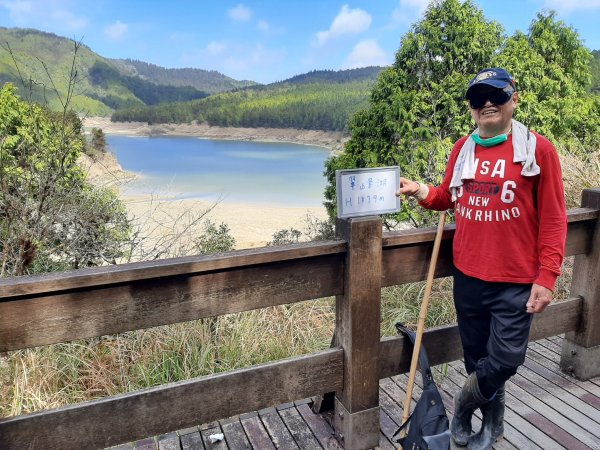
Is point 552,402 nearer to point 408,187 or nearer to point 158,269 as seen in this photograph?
point 408,187

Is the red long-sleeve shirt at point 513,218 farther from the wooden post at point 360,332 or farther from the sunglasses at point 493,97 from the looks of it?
the wooden post at point 360,332

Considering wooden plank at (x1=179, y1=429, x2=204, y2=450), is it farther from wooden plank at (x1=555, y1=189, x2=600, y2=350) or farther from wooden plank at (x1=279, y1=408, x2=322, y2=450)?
wooden plank at (x1=555, y1=189, x2=600, y2=350)

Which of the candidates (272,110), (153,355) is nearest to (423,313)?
(153,355)

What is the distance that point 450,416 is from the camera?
8.14 ft

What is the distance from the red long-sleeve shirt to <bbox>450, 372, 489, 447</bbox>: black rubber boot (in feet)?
1.70

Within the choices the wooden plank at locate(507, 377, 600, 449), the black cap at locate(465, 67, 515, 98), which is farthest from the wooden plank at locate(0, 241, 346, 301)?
the wooden plank at locate(507, 377, 600, 449)

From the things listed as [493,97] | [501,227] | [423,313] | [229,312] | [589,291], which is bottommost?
[589,291]

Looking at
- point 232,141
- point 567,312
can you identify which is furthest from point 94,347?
point 232,141

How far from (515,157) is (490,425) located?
1.23 m

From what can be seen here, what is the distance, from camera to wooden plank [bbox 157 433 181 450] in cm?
226

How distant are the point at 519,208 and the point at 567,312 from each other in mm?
1175

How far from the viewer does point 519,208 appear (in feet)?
6.01

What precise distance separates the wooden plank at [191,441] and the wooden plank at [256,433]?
224mm

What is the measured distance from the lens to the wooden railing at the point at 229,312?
163 centimetres
